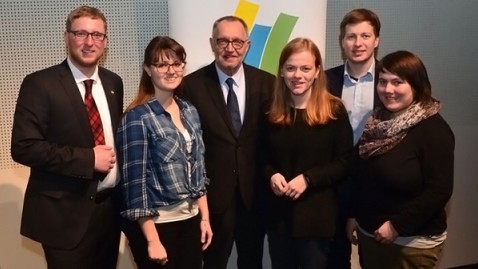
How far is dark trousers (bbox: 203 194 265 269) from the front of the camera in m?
2.46

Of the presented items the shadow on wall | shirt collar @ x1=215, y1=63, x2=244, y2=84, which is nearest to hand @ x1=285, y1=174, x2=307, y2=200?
shirt collar @ x1=215, y1=63, x2=244, y2=84

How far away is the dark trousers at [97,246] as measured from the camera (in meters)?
2.12

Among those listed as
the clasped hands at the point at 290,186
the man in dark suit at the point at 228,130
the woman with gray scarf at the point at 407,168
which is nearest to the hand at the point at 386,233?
the woman with gray scarf at the point at 407,168

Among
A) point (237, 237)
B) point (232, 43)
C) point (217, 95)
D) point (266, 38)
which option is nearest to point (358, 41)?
point (266, 38)

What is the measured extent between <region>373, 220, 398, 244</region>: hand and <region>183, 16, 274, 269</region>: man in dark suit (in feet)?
2.11

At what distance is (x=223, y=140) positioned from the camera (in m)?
2.38

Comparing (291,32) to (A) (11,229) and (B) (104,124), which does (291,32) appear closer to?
(B) (104,124)

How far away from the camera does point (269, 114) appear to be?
7.49 feet

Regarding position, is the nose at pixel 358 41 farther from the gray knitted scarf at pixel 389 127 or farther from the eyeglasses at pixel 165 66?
the eyeglasses at pixel 165 66

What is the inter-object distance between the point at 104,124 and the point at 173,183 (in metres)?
0.43

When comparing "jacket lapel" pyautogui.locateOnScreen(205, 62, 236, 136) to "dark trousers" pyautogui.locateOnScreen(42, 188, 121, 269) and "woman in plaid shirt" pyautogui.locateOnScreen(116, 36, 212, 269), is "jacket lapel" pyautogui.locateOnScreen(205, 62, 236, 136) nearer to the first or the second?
"woman in plaid shirt" pyautogui.locateOnScreen(116, 36, 212, 269)

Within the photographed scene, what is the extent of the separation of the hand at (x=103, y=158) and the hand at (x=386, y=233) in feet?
3.77

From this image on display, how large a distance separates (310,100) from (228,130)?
0.43 m

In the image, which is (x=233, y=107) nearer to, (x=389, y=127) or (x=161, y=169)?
(x=161, y=169)
